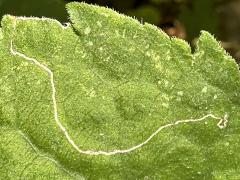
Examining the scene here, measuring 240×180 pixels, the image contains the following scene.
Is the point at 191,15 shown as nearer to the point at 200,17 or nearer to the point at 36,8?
the point at 200,17

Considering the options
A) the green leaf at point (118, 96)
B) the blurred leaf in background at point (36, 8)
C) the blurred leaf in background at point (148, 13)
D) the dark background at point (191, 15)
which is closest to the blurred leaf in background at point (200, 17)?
the dark background at point (191, 15)

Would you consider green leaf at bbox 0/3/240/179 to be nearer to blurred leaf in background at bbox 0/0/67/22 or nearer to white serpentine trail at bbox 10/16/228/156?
white serpentine trail at bbox 10/16/228/156

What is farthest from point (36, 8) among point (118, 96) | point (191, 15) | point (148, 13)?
point (118, 96)

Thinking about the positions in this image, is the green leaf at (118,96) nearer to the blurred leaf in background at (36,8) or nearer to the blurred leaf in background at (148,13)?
the blurred leaf in background at (36,8)

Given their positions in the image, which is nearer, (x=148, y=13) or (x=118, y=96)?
(x=118, y=96)

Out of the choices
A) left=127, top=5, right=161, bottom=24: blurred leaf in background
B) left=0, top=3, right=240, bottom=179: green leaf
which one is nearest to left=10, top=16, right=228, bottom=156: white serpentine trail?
left=0, top=3, right=240, bottom=179: green leaf

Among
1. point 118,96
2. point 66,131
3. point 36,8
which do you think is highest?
point 118,96
